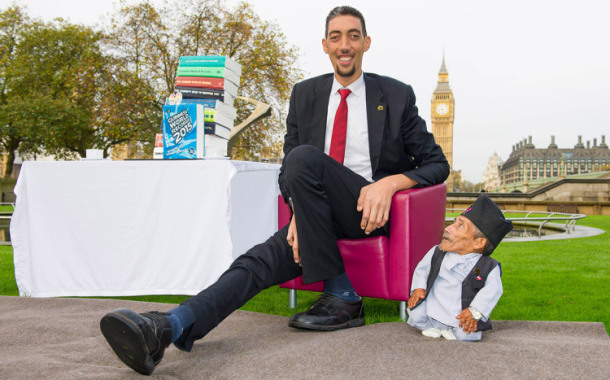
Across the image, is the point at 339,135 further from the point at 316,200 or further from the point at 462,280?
the point at 462,280

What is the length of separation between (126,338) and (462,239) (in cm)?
145

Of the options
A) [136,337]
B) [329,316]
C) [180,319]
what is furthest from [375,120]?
[136,337]

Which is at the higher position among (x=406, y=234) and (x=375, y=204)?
(x=375, y=204)

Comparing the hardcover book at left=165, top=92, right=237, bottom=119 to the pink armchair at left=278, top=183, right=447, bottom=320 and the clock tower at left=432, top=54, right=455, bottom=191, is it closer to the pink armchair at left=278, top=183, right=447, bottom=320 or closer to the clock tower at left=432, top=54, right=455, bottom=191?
the pink armchair at left=278, top=183, right=447, bottom=320

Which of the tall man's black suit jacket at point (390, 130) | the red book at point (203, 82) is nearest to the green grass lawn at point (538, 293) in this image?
the tall man's black suit jacket at point (390, 130)

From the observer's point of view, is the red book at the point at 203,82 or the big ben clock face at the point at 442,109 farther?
the big ben clock face at the point at 442,109

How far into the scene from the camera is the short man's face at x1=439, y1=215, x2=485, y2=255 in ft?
7.56

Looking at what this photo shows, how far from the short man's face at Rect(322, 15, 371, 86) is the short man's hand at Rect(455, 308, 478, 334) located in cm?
134

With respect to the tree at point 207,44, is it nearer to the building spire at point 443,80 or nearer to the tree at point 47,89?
the tree at point 47,89

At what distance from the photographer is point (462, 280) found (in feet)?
7.45

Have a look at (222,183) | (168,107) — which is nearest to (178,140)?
(168,107)

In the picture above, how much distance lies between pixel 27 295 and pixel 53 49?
23530 mm

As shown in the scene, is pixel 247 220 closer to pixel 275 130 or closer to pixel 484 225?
pixel 484 225

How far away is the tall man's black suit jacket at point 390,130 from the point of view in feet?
8.75
